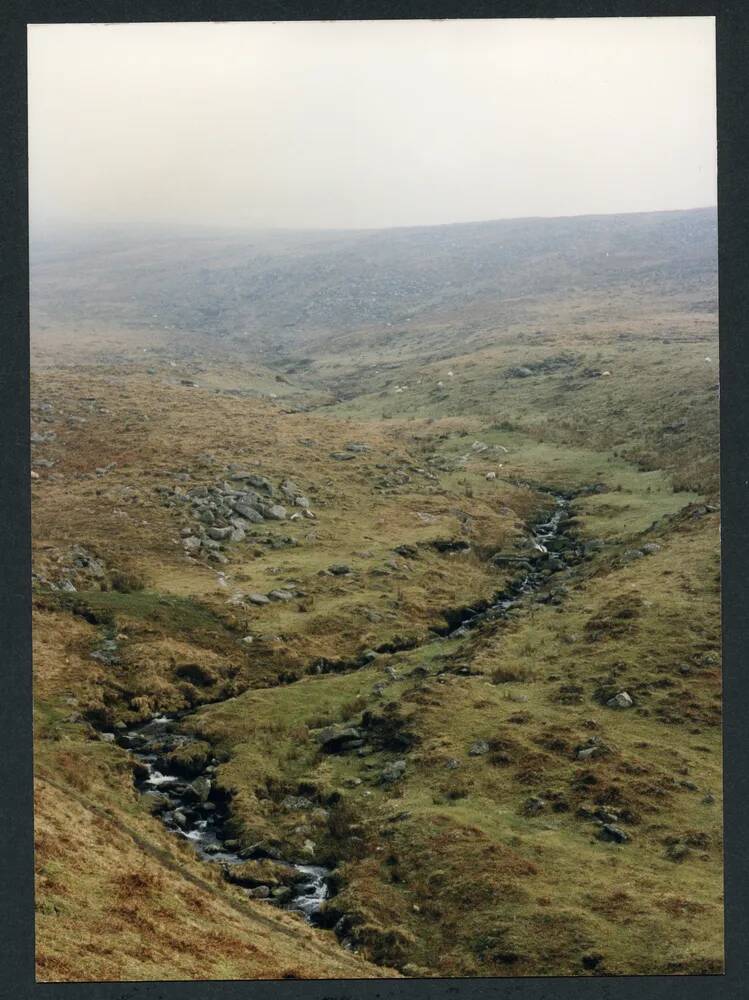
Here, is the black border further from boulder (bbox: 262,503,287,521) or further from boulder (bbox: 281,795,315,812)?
boulder (bbox: 262,503,287,521)

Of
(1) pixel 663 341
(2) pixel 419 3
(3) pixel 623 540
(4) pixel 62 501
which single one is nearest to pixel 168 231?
(4) pixel 62 501

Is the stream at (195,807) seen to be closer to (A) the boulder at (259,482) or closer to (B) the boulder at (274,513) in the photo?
(B) the boulder at (274,513)

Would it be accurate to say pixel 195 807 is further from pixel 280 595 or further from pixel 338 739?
pixel 280 595

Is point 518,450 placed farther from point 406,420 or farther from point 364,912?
point 364,912

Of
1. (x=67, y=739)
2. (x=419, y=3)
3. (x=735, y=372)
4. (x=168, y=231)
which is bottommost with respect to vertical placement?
(x=67, y=739)

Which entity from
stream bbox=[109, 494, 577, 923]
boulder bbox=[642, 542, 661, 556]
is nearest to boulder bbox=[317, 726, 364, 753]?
stream bbox=[109, 494, 577, 923]

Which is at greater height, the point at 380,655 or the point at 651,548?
the point at 651,548

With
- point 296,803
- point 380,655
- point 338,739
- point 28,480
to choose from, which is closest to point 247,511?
point 380,655

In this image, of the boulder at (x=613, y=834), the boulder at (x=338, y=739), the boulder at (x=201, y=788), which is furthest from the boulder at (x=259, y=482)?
the boulder at (x=613, y=834)
